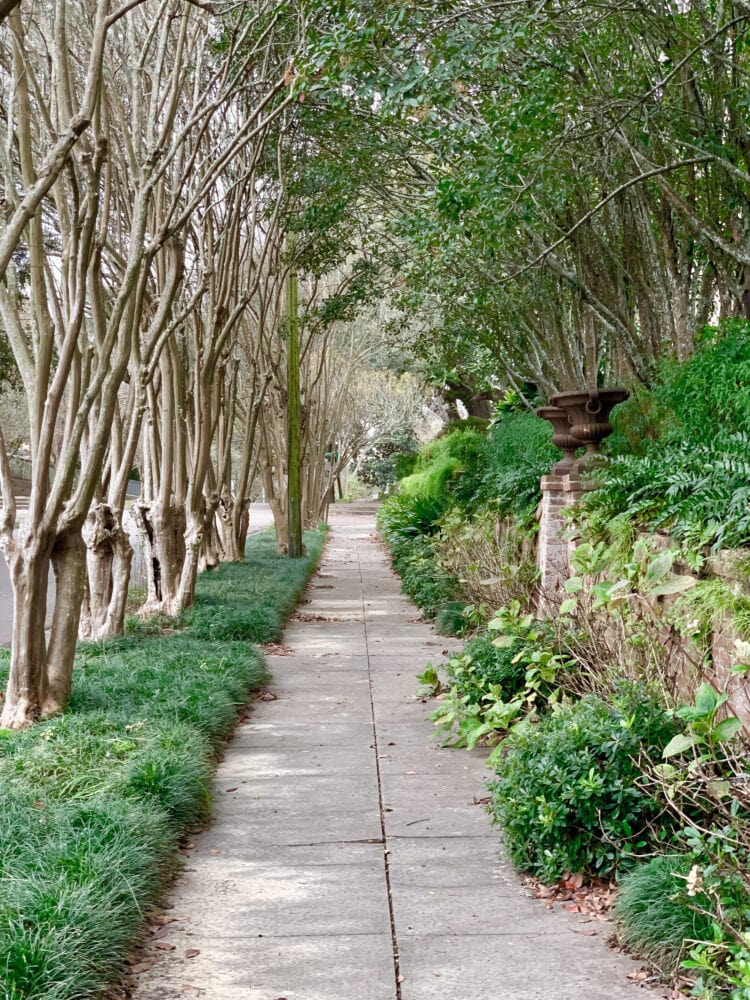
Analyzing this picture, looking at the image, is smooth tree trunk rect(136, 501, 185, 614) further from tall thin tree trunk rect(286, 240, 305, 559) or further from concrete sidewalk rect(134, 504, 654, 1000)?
tall thin tree trunk rect(286, 240, 305, 559)

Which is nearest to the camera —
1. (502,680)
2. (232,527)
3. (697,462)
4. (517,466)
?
(697,462)

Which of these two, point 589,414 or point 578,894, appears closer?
point 578,894

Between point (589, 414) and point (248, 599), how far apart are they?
572 cm

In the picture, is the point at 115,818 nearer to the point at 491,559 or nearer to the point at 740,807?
the point at 740,807

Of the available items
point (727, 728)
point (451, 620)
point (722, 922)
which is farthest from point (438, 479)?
point (722, 922)

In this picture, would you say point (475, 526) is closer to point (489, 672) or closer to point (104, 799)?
point (489, 672)

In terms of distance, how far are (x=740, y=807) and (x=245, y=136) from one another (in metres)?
8.10

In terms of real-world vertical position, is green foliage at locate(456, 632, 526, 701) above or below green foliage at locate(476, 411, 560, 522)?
below

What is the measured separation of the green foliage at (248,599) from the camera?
10789mm

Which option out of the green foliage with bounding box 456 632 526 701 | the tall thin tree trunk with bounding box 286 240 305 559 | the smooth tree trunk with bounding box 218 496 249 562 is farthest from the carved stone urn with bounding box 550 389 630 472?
the tall thin tree trunk with bounding box 286 240 305 559

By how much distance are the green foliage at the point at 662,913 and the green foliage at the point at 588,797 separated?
11.7 inches

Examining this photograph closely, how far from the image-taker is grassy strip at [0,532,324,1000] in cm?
337

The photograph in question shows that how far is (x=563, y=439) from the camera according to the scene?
9312 mm

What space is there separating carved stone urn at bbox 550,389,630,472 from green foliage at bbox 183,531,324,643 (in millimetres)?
3907
